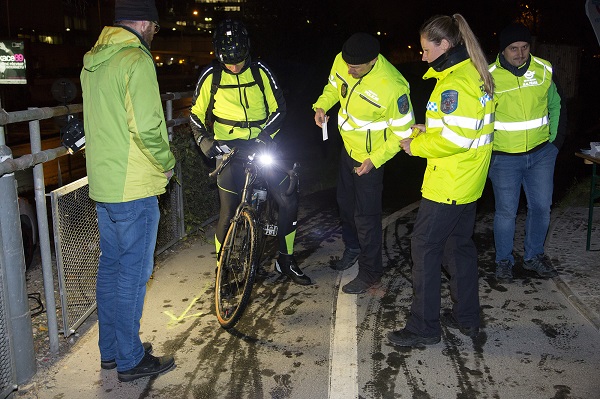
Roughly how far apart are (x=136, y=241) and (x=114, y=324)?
24.3 inches

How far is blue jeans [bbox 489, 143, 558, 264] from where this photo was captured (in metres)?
5.78

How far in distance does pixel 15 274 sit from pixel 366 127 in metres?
2.99

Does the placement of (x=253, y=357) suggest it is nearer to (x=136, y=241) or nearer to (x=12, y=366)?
(x=136, y=241)

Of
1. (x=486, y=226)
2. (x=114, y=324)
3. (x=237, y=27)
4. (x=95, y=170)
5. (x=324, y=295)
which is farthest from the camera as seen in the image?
(x=486, y=226)

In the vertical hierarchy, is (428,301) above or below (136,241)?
below

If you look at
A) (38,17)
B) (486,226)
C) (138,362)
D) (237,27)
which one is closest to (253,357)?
(138,362)

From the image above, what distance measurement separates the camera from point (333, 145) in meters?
13.9

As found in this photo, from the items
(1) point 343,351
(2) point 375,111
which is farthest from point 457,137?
(1) point 343,351

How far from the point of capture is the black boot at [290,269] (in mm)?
5988

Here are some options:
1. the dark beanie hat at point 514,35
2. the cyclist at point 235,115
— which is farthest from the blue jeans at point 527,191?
the cyclist at point 235,115

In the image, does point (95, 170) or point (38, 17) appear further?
point (38, 17)

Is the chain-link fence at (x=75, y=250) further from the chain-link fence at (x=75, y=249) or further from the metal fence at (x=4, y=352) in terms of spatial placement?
the metal fence at (x=4, y=352)

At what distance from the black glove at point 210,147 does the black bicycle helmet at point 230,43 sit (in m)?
0.68

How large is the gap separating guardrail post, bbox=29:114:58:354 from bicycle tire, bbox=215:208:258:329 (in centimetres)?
124
